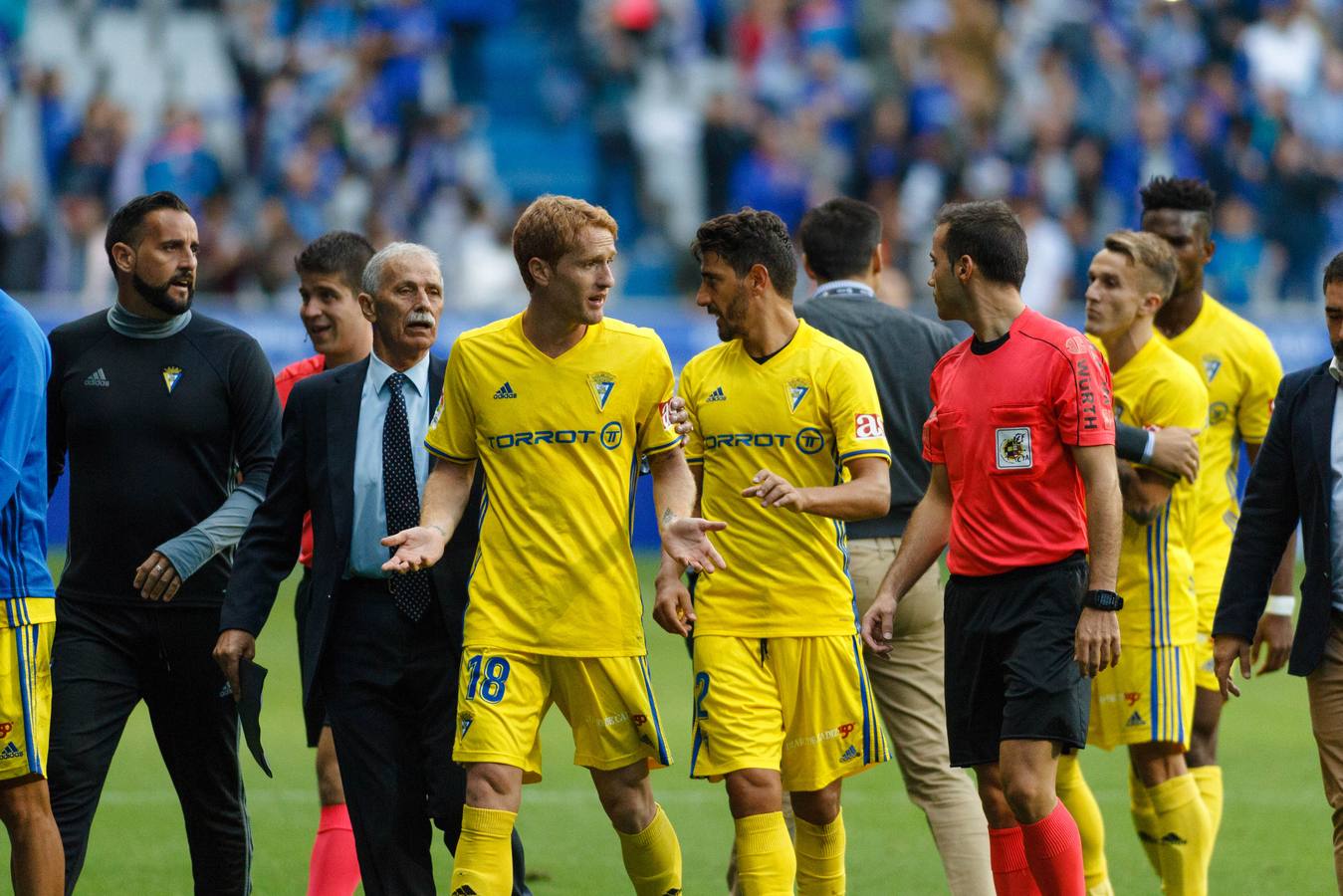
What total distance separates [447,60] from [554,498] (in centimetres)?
1736

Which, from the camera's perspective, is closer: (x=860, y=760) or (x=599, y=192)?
(x=860, y=760)

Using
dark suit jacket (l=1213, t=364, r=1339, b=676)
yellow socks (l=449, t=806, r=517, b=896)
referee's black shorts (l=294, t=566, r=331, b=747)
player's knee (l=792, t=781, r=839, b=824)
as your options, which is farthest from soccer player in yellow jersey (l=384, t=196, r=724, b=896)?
dark suit jacket (l=1213, t=364, r=1339, b=676)

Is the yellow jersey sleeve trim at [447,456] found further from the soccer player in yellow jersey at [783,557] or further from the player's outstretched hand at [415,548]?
the soccer player in yellow jersey at [783,557]

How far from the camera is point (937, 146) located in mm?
20875

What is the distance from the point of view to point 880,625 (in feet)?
19.6

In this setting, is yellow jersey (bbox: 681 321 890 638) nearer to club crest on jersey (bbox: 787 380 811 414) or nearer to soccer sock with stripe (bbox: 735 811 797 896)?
club crest on jersey (bbox: 787 380 811 414)

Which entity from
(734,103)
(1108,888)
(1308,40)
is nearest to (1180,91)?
(1308,40)

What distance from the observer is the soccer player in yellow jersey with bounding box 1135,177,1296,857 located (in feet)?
24.7

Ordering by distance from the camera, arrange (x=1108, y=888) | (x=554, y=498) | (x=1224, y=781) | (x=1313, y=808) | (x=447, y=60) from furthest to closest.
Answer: (x=447, y=60)
(x=1224, y=781)
(x=1313, y=808)
(x=1108, y=888)
(x=554, y=498)

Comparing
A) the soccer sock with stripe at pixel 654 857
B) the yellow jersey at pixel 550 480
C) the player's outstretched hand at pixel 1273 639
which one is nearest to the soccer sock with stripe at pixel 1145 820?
the player's outstretched hand at pixel 1273 639

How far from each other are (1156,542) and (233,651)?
334cm

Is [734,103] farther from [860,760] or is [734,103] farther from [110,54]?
[860,760]

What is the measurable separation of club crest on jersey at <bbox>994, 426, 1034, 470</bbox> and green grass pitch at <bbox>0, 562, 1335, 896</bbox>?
241 centimetres

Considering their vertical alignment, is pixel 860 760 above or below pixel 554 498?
below
